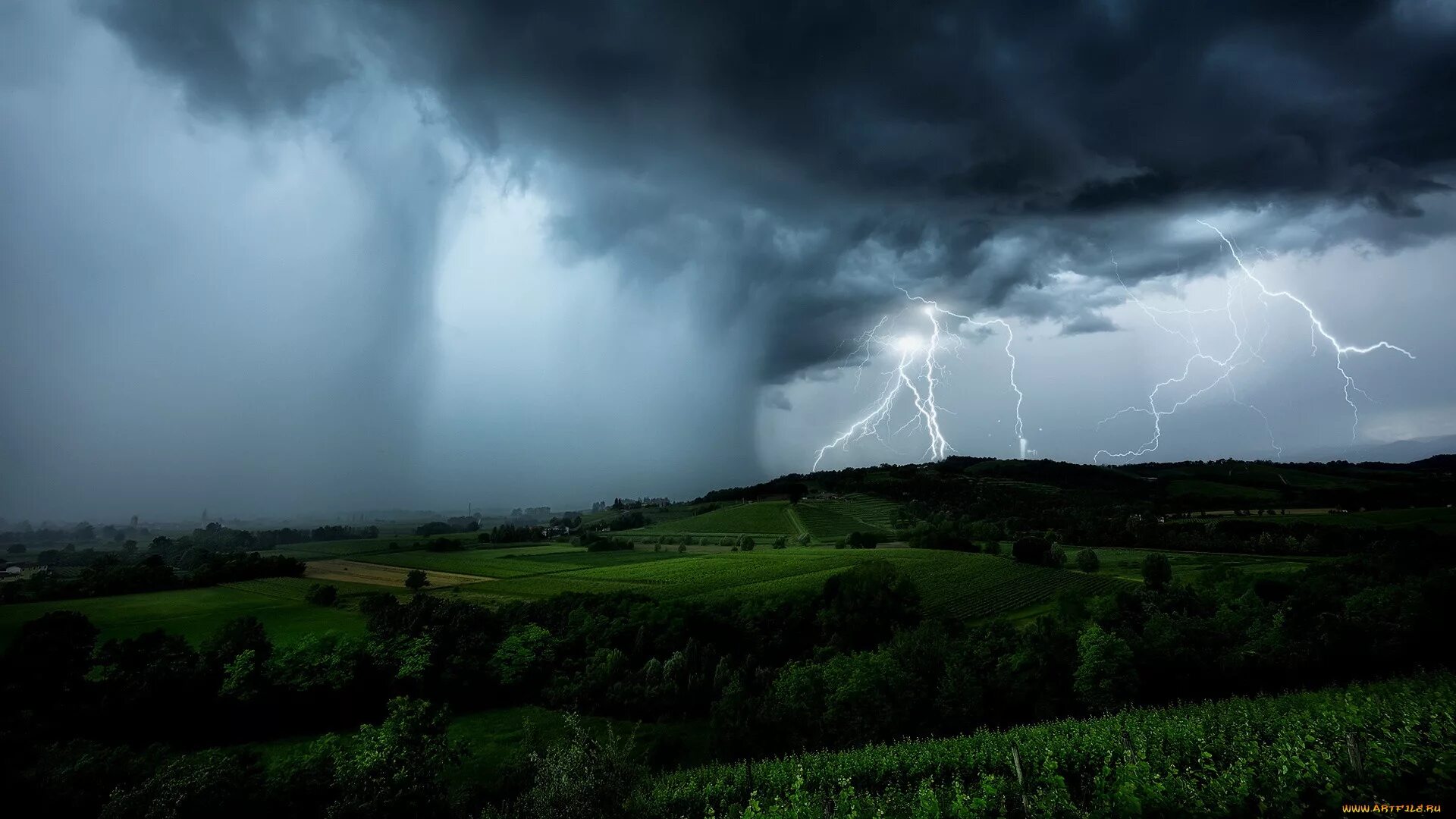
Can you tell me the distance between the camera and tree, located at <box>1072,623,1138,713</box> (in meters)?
34.0

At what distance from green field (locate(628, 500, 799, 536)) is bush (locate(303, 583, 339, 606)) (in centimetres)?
6116

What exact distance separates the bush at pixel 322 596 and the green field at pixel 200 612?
0.62 metres

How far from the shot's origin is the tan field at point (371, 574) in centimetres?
6206

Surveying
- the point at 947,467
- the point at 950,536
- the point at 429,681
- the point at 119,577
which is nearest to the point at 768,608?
the point at 429,681

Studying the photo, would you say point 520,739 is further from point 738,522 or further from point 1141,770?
point 738,522

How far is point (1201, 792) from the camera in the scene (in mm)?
14469

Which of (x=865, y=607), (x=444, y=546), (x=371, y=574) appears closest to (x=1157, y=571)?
(x=865, y=607)

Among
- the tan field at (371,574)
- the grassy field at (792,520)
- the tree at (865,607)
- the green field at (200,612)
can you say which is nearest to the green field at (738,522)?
the grassy field at (792,520)

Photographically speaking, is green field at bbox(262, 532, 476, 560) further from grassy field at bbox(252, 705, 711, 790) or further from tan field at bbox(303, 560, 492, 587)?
grassy field at bbox(252, 705, 711, 790)

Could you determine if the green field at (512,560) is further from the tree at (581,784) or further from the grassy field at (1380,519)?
the grassy field at (1380,519)

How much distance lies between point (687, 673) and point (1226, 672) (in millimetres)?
34830

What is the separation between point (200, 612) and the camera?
4784cm

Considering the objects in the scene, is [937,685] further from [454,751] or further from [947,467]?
[947,467]

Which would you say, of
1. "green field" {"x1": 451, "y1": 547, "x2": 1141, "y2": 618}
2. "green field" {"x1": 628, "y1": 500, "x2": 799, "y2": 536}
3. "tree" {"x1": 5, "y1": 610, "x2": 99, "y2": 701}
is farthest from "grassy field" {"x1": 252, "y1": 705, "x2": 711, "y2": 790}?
"green field" {"x1": 628, "y1": 500, "x2": 799, "y2": 536}
